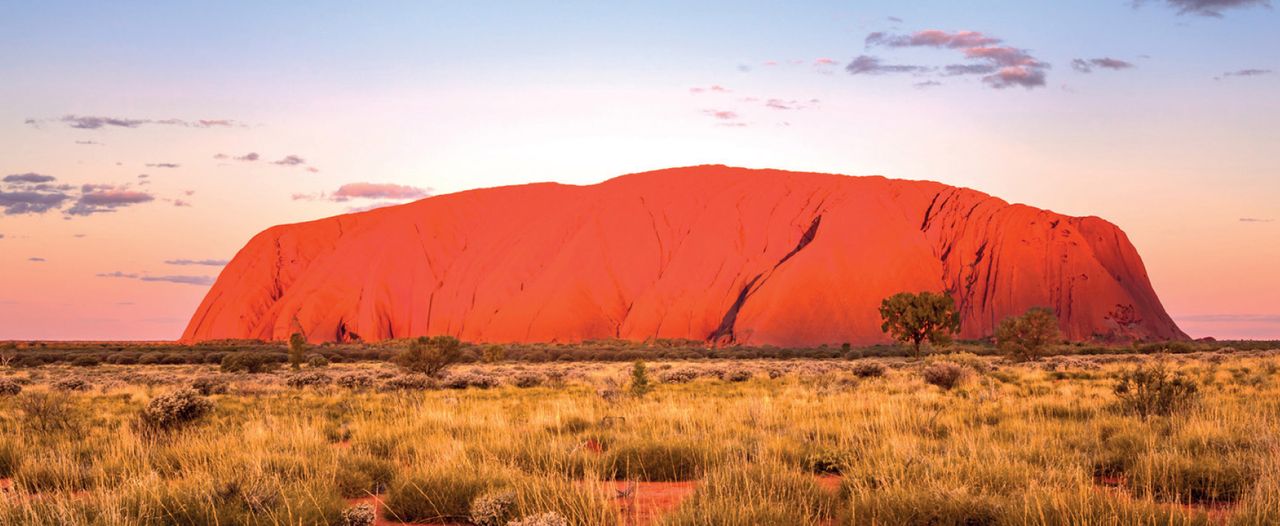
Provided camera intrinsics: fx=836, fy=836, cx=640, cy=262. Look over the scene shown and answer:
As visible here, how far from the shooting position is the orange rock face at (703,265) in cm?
8394

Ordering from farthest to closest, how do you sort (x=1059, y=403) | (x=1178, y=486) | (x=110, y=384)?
(x=110, y=384) → (x=1059, y=403) → (x=1178, y=486)

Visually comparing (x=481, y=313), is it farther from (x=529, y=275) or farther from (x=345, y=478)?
(x=345, y=478)

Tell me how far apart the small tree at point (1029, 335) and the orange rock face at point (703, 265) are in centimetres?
3945

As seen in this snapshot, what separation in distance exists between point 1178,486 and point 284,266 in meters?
121

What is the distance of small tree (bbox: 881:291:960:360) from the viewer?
43.2 meters

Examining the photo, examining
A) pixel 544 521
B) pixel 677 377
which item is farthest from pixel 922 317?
pixel 544 521

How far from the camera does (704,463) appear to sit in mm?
8820

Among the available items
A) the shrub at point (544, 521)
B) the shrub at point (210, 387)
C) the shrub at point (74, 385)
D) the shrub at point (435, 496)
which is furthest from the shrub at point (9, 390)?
the shrub at point (544, 521)

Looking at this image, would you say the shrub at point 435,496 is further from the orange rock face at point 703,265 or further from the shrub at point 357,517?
the orange rock face at point 703,265

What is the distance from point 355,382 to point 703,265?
66947mm

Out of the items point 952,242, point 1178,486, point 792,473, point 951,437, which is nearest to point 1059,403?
point 951,437

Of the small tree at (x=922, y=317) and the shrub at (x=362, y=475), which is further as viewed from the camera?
the small tree at (x=922, y=317)

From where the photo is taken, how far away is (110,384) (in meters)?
26.1

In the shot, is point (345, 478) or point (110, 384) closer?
point (345, 478)
